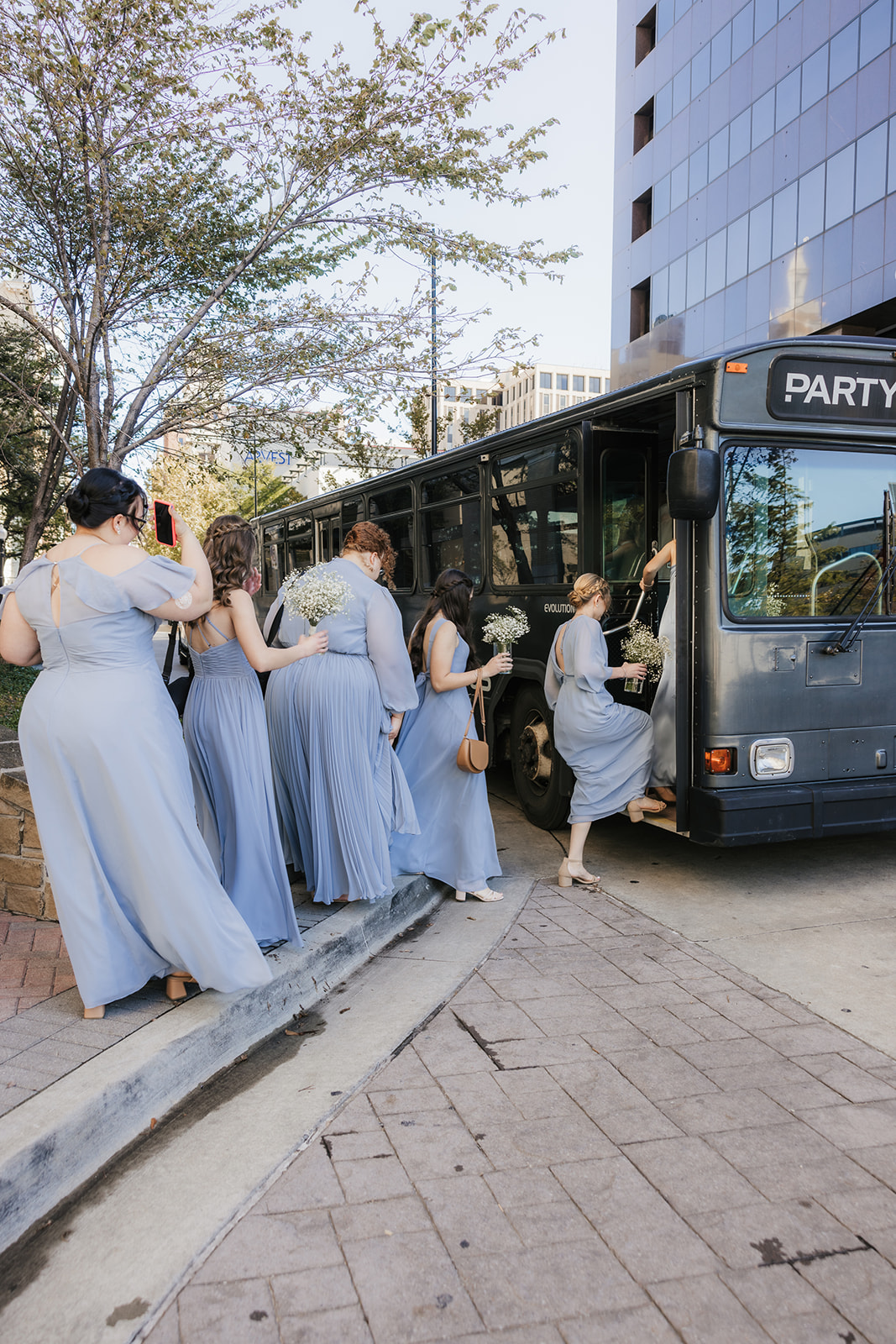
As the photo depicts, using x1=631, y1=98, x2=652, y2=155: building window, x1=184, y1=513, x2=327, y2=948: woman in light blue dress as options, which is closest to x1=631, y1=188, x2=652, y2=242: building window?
x1=631, y1=98, x2=652, y2=155: building window

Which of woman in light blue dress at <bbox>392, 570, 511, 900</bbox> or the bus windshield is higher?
the bus windshield

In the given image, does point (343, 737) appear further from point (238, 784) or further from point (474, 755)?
point (474, 755)

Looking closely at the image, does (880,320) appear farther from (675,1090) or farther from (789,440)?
(675,1090)

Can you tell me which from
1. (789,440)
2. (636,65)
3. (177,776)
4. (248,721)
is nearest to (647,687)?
(789,440)

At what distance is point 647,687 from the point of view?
666cm

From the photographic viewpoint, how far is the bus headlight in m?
5.36

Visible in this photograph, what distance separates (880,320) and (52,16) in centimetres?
1864

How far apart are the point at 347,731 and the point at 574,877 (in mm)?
1926

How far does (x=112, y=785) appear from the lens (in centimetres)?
327

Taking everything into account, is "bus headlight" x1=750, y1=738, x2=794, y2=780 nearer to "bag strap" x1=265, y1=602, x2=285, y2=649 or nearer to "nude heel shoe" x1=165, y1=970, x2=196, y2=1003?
"bag strap" x1=265, y1=602, x2=285, y2=649

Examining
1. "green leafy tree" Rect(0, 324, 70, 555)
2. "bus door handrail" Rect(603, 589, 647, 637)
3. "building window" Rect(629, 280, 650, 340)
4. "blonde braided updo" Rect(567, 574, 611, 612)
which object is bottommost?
"bus door handrail" Rect(603, 589, 647, 637)

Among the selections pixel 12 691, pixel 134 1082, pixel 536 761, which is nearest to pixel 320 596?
pixel 134 1082

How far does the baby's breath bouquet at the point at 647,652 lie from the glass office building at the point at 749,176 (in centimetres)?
1779

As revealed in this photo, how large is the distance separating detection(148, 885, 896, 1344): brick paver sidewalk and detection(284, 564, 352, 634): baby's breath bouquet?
1909 mm
